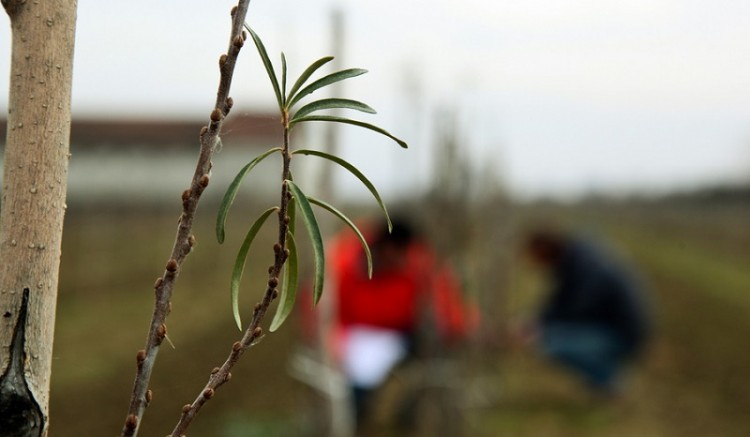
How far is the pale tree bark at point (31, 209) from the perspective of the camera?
Result: 83 centimetres

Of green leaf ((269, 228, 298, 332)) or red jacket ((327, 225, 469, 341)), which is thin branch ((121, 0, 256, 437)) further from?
red jacket ((327, 225, 469, 341))

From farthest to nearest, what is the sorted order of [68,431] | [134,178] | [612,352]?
[134,178] → [612,352] → [68,431]

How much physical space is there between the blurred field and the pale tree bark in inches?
113

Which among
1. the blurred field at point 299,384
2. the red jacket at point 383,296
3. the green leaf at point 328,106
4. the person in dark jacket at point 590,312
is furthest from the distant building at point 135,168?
the green leaf at point 328,106

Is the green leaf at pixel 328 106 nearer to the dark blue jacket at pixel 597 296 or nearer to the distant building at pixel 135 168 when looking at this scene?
the dark blue jacket at pixel 597 296

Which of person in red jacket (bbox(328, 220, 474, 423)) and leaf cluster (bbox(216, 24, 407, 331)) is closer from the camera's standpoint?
leaf cluster (bbox(216, 24, 407, 331))

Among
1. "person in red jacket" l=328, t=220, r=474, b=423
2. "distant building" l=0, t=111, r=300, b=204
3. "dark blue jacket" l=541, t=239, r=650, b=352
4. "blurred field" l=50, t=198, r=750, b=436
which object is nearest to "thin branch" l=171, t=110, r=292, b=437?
"blurred field" l=50, t=198, r=750, b=436

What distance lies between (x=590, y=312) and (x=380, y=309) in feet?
9.03

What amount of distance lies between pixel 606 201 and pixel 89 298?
2855 centimetres

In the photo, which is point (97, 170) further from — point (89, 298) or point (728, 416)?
point (728, 416)

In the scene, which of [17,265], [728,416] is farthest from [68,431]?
[17,265]

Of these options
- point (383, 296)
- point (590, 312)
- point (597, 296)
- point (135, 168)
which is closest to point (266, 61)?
point (383, 296)

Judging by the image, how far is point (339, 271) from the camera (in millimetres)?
8602

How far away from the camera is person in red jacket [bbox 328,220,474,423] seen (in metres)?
8.30
